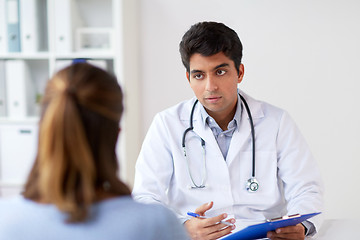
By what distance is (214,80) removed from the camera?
1670 millimetres

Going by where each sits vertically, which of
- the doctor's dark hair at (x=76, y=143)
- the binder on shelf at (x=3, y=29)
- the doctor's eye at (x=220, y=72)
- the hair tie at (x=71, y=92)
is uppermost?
the binder on shelf at (x=3, y=29)

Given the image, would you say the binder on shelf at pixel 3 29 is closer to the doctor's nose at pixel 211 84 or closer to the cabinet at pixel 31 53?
the cabinet at pixel 31 53

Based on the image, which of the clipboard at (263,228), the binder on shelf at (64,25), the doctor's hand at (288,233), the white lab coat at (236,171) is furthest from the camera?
the binder on shelf at (64,25)

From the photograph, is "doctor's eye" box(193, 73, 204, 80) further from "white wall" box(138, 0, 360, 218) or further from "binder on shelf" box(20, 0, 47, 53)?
"binder on shelf" box(20, 0, 47, 53)

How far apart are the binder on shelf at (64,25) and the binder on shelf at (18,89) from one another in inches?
10.5

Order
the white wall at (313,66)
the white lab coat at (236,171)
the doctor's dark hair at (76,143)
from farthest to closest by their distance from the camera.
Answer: the white wall at (313,66) → the white lab coat at (236,171) → the doctor's dark hair at (76,143)

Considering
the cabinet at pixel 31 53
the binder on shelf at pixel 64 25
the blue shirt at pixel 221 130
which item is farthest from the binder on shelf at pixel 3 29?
the blue shirt at pixel 221 130

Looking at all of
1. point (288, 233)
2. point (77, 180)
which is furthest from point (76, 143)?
point (288, 233)

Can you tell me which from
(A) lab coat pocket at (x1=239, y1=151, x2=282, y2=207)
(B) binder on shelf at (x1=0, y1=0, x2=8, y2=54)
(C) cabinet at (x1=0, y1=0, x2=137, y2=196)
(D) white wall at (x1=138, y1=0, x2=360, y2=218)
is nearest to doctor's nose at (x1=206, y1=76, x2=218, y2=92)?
(A) lab coat pocket at (x1=239, y1=151, x2=282, y2=207)

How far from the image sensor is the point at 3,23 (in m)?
2.76

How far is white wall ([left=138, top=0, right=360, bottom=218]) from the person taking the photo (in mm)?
2809

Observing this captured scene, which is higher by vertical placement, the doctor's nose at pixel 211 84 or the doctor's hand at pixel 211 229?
the doctor's nose at pixel 211 84

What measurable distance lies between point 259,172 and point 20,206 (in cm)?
106

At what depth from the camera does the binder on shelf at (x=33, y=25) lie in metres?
2.72
